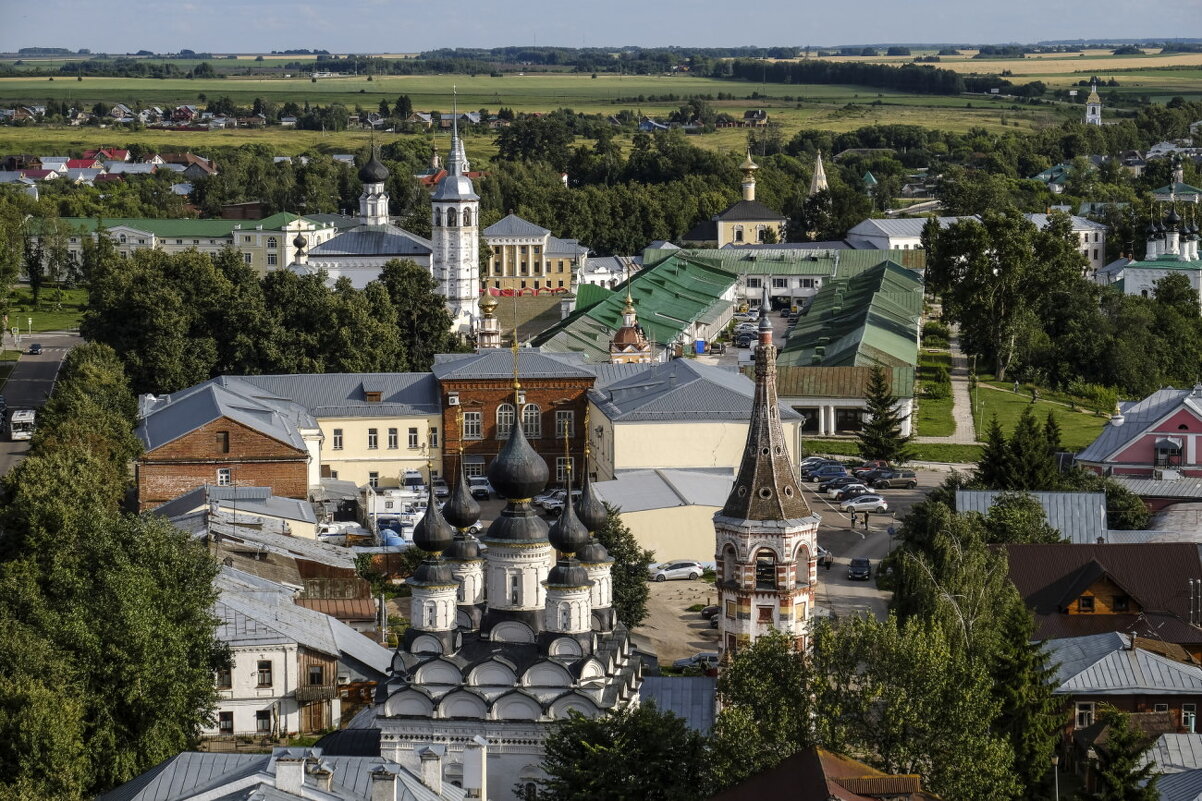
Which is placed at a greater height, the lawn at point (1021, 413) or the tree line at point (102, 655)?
the tree line at point (102, 655)

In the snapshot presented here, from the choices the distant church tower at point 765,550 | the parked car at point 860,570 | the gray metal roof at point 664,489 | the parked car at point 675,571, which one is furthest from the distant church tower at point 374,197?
→ the distant church tower at point 765,550

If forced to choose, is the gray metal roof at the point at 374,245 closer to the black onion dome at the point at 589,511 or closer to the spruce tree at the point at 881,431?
the spruce tree at the point at 881,431

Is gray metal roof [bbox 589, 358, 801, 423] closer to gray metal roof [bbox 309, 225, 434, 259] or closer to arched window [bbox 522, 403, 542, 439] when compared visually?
arched window [bbox 522, 403, 542, 439]

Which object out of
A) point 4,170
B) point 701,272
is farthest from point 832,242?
point 4,170

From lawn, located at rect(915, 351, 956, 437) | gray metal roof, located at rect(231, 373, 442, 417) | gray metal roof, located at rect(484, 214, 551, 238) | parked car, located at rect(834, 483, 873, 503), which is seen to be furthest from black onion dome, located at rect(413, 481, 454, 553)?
gray metal roof, located at rect(484, 214, 551, 238)

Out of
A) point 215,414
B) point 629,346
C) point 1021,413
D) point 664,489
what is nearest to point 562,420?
point 664,489

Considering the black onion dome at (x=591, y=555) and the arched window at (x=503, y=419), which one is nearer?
the black onion dome at (x=591, y=555)

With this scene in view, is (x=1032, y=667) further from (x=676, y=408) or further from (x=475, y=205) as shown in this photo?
(x=475, y=205)
